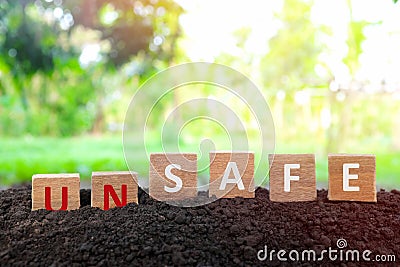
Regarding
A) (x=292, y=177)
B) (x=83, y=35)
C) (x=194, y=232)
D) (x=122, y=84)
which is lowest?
(x=194, y=232)

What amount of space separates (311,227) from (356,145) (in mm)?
4150

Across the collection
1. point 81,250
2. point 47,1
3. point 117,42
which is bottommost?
point 81,250

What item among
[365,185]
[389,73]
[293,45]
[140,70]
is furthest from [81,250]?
[293,45]

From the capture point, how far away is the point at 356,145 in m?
4.93

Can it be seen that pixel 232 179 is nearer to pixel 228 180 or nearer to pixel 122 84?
pixel 228 180

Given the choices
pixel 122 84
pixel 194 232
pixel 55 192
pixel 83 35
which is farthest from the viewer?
pixel 122 84

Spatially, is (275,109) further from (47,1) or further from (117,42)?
(47,1)

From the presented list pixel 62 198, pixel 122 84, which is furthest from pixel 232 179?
pixel 122 84

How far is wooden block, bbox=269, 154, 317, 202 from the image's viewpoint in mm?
1131

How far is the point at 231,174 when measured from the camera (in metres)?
1.15

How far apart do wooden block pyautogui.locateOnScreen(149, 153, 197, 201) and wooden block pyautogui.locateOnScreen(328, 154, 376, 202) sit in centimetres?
34

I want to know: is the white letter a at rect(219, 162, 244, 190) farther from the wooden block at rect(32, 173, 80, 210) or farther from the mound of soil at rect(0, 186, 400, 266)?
the wooden block at rect(32, 173, 80, 210)

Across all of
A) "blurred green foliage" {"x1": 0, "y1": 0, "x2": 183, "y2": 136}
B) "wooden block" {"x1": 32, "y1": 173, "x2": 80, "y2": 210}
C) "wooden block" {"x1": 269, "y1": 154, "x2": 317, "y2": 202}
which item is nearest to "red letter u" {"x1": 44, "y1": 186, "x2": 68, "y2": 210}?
"wooden block" {"x1": 32, "y1": 173, "x2": 80, "y2": 210}

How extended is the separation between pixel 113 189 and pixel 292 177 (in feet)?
1.43
